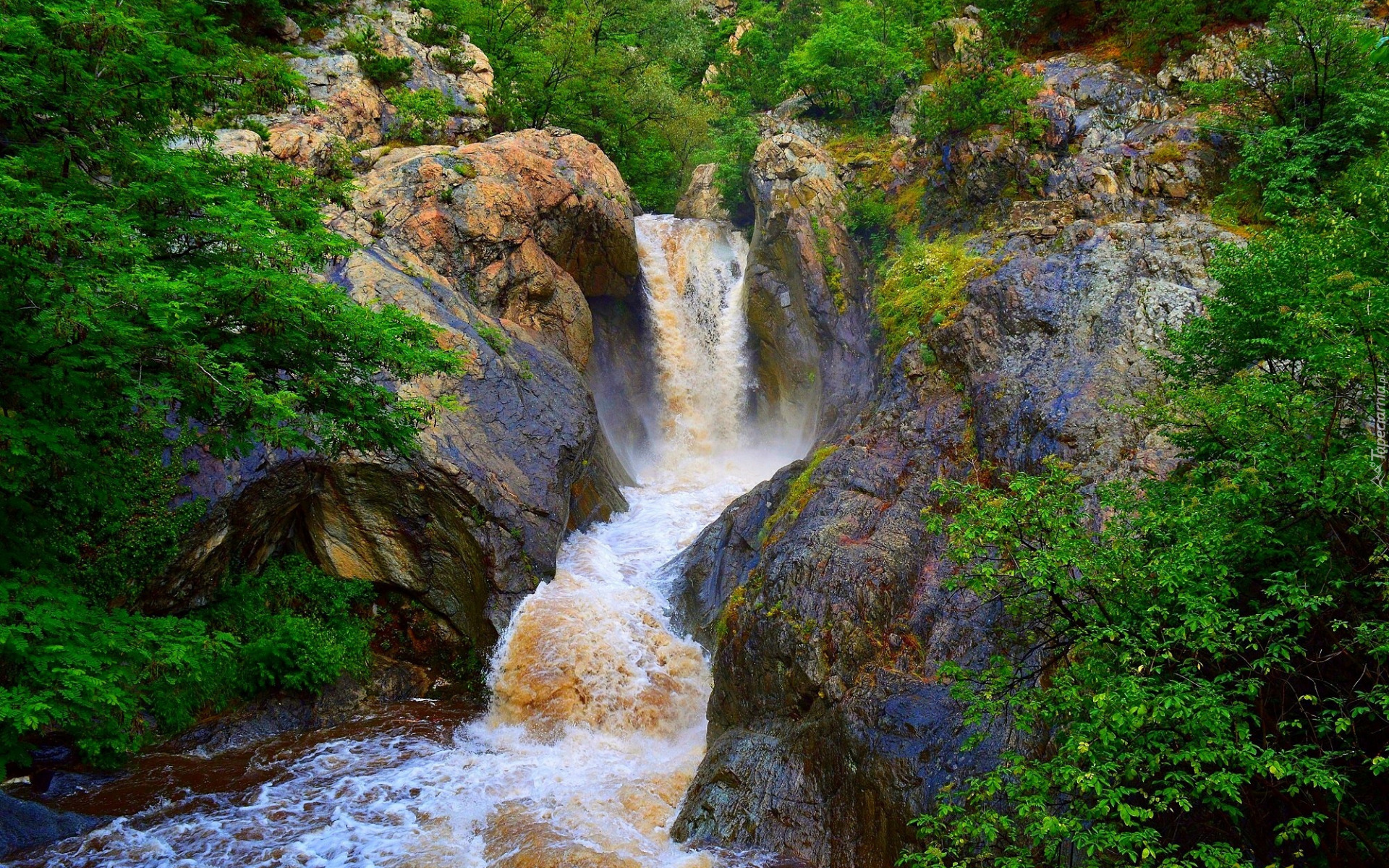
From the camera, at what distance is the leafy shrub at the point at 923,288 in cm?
→ 1387

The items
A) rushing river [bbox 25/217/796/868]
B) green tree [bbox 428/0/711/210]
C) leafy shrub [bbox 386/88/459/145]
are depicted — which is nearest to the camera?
rushing river [bbox 25/217/796/868]

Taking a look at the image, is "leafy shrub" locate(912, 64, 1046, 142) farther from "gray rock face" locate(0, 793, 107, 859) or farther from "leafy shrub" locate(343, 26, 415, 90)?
"gray rock face" locate(0, 793, 107, 859)

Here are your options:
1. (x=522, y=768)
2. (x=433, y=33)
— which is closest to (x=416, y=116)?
(x=433, y=33)

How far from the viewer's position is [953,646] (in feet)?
30.0

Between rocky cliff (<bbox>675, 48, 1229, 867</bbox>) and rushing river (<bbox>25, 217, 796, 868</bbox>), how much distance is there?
99 centimetres

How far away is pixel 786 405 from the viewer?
21.5m

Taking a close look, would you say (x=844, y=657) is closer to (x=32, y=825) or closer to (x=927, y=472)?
(x=927, y=472)

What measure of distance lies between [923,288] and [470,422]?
9.54 m

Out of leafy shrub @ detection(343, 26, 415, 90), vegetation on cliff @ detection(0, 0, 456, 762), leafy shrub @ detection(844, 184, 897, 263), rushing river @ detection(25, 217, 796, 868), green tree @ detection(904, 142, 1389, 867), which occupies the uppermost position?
leafy shrub @ detection(343, 26, 415, 90)

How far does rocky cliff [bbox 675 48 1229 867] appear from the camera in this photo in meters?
8.70

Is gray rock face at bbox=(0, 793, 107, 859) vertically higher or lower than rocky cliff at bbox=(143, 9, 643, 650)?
lower

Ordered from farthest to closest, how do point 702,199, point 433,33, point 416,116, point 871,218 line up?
point 702,199, point 433,33, point 416,116, point 871,218

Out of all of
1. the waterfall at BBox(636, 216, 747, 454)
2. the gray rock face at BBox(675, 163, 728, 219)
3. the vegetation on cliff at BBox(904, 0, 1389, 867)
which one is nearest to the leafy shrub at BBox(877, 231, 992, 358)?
the waterfall at BBox(636, 216, 747, 454)

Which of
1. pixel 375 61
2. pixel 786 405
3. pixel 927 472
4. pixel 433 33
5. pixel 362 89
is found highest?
pixel 433 33
